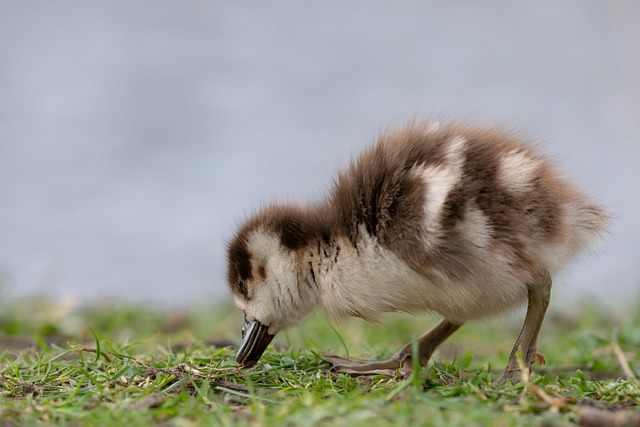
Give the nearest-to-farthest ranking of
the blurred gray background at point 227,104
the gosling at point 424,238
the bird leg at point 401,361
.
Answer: the gosling at point 424,238
the bird leg at point 401,361
the blurred gray background at point 227,104

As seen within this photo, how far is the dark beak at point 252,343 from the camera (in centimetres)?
358

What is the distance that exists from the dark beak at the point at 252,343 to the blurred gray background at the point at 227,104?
3.51 metres

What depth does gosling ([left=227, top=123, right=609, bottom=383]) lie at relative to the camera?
3.17m

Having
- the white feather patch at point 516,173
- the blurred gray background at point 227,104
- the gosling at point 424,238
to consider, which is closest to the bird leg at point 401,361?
the gosling at point 424,238

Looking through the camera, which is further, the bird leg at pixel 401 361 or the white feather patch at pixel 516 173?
the bird leg at pixel 401 361

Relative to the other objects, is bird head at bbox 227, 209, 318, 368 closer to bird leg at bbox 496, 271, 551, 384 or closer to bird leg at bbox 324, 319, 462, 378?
bird leg at bbox 324, 319, 462, 378

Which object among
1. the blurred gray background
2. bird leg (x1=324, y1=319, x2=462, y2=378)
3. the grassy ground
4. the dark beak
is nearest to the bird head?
the dark beak

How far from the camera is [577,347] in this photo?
4.80 metres

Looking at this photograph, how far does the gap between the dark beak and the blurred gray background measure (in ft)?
11.5

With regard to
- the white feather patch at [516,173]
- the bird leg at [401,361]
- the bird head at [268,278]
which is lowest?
the bird leg at [401,361]

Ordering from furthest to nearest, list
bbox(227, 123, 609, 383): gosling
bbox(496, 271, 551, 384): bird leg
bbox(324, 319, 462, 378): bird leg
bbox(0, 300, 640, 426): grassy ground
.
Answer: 1. bbox(324, 319, 462, 378): bird leg
2. bbox(496, 271, 551, 384): bird leg
3. bbox(227, 123, 609, 383): gosling
4. bbox(0, 300, 640, 426): grassy ground

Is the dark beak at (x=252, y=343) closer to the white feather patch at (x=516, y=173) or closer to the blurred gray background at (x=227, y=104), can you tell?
the white feather patch at (x=516, y=173)

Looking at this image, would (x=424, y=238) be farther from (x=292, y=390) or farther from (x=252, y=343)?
(x=252, y=343)

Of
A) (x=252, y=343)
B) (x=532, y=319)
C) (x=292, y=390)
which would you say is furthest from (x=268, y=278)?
(x=532, y=319)
